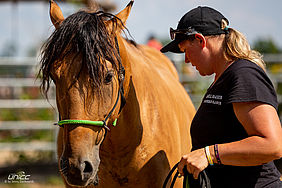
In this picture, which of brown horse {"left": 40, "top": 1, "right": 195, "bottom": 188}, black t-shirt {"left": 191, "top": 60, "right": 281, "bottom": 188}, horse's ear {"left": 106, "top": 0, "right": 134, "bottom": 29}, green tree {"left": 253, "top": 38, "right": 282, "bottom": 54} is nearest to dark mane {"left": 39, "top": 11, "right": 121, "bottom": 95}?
brown horse {"left": 40, "top": 1, "right": 195, "bottom": 188}

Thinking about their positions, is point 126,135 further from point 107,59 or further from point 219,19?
point 219,19

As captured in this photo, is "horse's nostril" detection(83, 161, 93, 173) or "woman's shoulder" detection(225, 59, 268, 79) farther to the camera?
"horse's nostril" detection(83, 161, 93, 173)

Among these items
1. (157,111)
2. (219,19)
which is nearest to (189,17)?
(219,19)

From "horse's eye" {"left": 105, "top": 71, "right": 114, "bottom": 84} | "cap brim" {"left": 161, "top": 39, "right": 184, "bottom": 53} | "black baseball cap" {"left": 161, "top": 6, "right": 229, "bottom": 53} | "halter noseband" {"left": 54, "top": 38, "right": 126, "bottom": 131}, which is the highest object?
"black baseball cap" {"left": 161, "top": 6, "right": 229, "bottom": 53}

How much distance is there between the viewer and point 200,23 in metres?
2.00

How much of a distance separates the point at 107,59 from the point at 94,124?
15.3 inches

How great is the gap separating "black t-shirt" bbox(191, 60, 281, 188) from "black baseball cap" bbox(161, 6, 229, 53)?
0.23 m

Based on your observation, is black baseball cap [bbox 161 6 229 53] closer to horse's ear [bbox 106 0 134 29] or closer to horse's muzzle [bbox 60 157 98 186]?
horse's ear [bbox 106 0 134 29]

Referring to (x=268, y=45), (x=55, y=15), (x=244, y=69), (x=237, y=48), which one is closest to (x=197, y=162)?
(x=244, y=69)

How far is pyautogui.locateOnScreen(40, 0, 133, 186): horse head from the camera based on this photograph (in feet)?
6.28

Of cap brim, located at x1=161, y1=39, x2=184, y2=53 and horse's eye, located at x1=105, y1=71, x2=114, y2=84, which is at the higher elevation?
cap brim, located at x1=161, y1=39, x2=184, y2=53

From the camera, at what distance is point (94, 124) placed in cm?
198

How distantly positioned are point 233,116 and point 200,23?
54 cm

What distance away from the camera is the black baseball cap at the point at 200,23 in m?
1.98
